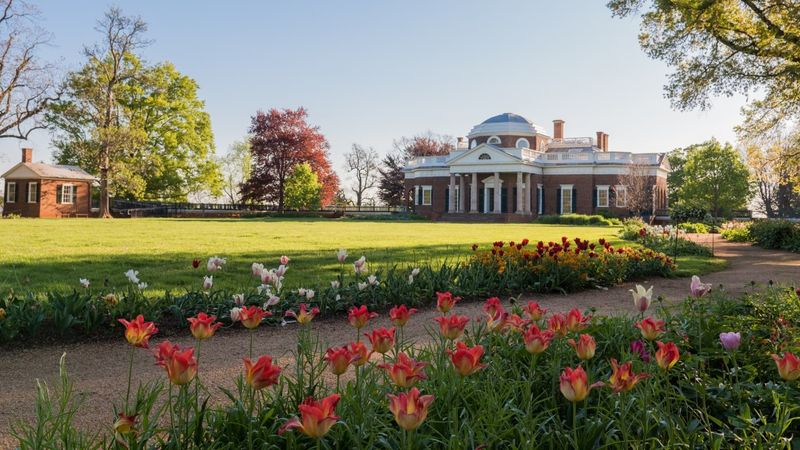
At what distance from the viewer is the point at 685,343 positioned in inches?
146

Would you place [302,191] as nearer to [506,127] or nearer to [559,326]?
[506,127]

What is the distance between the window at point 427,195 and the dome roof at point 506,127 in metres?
Result: 6.94

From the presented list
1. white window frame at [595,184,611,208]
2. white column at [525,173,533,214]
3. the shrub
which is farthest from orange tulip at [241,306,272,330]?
white window frame at [595,184,611,208]

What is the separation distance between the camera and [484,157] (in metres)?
48.8

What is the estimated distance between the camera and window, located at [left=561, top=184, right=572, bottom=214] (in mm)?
48906

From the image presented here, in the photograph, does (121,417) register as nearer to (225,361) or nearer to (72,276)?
(225,361)

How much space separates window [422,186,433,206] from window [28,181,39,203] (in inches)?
1163

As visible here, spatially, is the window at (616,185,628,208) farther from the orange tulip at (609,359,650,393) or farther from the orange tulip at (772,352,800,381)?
the orange tulip at (609,359,650,393)

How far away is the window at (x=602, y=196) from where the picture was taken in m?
47.5

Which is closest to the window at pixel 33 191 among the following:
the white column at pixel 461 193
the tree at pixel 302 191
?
the tree at pixel 302 191

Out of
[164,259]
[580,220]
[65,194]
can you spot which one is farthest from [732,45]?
[65,194]

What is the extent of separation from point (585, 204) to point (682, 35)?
33.3 meters

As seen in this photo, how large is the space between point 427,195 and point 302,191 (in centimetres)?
1255

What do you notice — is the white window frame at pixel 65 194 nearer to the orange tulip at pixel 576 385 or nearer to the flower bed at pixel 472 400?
the flower bed at pixel 472 400
